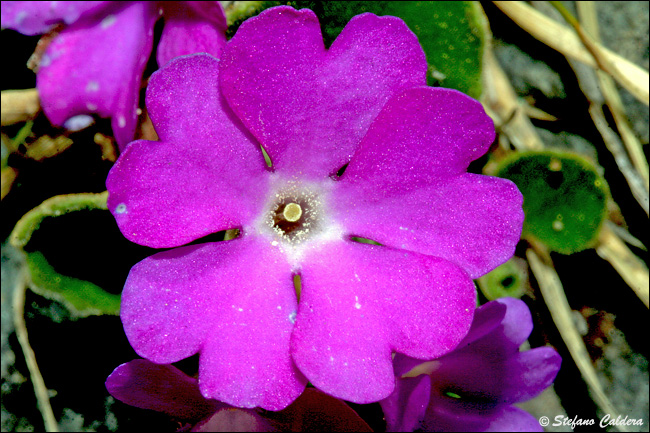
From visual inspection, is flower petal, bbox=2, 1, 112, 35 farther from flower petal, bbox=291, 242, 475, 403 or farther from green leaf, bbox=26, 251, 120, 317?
flower petal, bbox=291, 242, 475, 403

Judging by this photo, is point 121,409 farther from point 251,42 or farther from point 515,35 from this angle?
point 515,35

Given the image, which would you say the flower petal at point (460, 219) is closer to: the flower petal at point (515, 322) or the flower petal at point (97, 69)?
the flower petal at point (515, 322)

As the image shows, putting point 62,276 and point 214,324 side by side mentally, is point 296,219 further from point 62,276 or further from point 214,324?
point 62,276

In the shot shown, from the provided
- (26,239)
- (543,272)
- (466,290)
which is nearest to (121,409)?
(26,239)

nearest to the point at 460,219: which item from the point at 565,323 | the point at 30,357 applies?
the point at 565,323

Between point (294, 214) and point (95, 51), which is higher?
point (95, 51)

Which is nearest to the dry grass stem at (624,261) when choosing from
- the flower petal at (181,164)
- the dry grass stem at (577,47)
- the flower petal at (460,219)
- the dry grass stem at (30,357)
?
the dry grass stem at (577,47)
